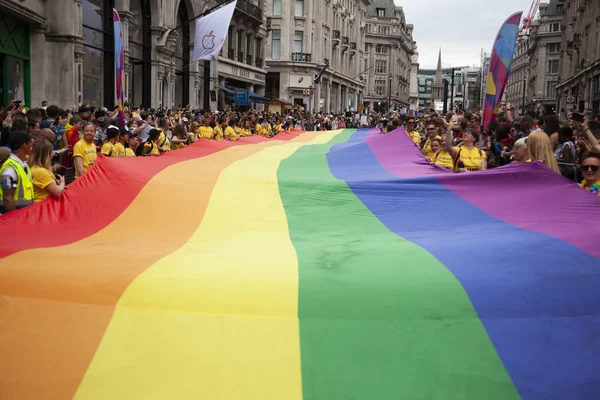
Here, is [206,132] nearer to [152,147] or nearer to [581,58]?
[152,147]

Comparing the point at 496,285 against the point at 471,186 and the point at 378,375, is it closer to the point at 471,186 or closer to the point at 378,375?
the point at 378,375

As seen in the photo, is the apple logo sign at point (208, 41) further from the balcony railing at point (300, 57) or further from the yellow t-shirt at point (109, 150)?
the balcony railing at point (300, 57)

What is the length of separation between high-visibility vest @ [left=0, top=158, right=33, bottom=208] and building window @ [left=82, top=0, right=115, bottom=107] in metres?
16.0

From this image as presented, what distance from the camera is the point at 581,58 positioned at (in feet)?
183

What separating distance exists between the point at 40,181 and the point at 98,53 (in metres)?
18.0

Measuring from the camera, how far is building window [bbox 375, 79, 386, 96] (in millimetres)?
113500

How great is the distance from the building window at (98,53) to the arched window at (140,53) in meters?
2.06

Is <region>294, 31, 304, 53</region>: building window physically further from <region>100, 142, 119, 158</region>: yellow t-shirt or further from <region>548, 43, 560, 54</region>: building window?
<region>100, 142, 119, 158</region>: yellow t-shirt

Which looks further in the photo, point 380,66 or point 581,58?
point 380,66

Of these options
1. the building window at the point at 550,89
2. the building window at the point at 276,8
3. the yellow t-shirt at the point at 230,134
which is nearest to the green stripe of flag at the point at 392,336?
the yellow t-shirt at the point at 230,134

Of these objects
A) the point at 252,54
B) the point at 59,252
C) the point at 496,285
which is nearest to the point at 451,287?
the point at 496,285

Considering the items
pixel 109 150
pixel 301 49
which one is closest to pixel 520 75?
pixel 301 49

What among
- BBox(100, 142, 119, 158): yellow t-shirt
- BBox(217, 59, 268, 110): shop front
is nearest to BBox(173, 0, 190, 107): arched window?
BBox(217, 59, 268, 110): shop front

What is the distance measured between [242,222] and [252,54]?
43.2 m
